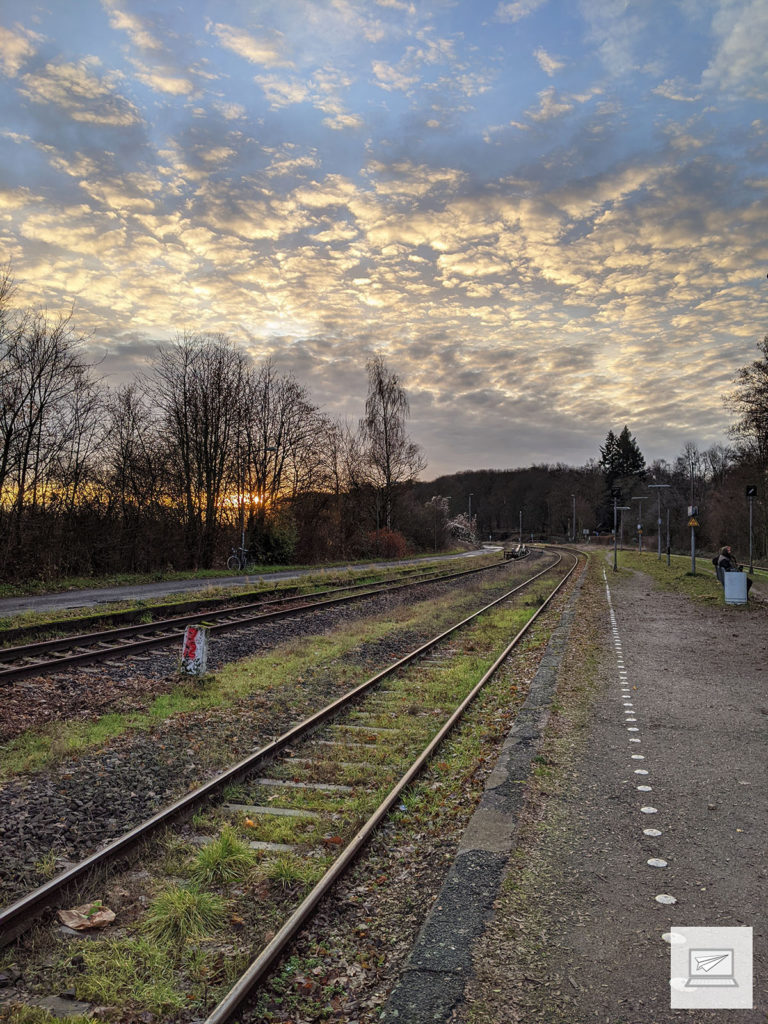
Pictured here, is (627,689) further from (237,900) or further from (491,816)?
(237,900)

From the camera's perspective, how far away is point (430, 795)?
588 cm

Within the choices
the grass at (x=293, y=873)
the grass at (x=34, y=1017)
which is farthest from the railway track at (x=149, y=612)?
the grass at (x=34, y=1017)

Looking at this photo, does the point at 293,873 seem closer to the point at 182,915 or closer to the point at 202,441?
the point at 182,915

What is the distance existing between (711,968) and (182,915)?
113 inches

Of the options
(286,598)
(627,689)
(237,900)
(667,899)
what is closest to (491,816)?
(667,899)

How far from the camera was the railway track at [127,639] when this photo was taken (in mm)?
10609

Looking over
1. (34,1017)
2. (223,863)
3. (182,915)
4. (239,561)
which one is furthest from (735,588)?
(34,1017)

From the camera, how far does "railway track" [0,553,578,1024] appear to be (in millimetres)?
3928

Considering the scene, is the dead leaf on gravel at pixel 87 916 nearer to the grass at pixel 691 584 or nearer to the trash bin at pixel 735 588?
the grass at pixel 691 584

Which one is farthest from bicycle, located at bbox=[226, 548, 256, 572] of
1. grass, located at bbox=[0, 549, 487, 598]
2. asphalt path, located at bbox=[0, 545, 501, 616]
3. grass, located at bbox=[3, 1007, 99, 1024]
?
grass, located at bbox=[3, 1007, 99, 1024]

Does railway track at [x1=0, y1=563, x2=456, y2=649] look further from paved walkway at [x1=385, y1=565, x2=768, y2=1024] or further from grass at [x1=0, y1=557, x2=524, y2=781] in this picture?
paved walkway at [x1=385, y1=565, x2=768, y2=1024]

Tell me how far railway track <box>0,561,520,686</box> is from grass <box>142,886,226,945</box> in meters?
6.82

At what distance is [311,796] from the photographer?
5.80 metres

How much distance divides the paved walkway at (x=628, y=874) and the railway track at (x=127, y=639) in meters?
7.87
